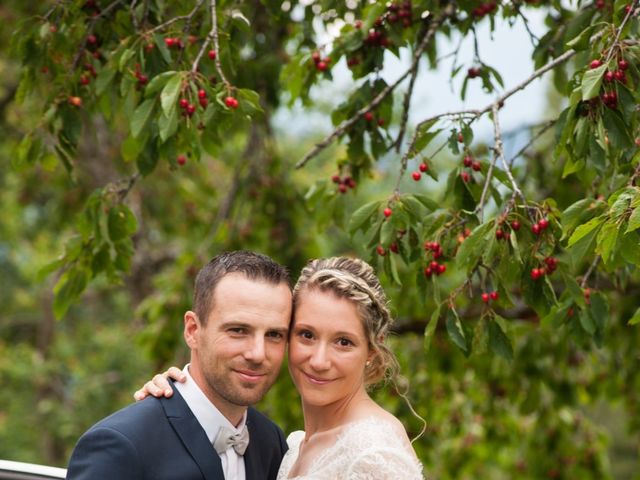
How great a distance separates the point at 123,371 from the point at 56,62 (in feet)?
34.3

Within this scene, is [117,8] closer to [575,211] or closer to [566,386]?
[575,211]

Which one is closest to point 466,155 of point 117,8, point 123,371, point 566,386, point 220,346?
point 220,346

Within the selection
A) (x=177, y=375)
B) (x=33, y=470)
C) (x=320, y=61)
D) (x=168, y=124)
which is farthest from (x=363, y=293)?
(x=320, y=61)

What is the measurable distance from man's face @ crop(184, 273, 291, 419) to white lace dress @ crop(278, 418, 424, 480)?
305 millimetres

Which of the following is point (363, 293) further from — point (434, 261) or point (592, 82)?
point (592, 82)

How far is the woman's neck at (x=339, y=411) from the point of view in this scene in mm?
3096

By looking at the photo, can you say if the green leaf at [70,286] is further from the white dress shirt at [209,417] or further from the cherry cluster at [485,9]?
the cherry cluster at [485,9]

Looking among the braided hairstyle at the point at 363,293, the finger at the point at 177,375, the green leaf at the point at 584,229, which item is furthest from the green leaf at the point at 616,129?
the finger at the point at 177,375

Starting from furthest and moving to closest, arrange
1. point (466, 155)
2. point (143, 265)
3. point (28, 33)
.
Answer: point (143, 265), point (28, 33), point (466, 155)

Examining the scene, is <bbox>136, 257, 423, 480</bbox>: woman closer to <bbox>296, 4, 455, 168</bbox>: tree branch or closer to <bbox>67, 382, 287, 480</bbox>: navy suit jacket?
<bbox>67, 382, 287, 480</bbox>: navy suit jacket

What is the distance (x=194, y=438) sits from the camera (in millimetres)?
2875

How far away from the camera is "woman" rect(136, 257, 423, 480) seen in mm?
2912

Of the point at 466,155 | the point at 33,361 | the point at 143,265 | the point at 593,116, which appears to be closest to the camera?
the point at 593,116

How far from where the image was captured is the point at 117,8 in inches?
159
